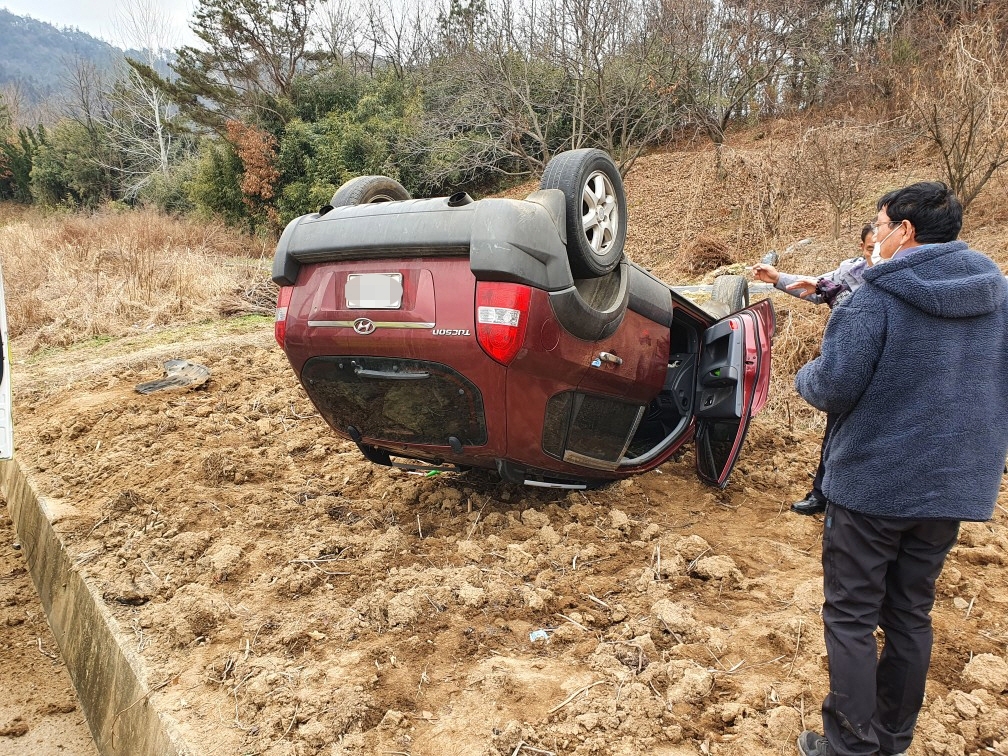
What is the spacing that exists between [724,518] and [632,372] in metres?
1.08

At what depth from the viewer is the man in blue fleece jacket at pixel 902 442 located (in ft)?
6.63

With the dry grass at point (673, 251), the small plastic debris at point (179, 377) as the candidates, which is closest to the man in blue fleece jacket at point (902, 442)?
the dry grass at point (673, 251)

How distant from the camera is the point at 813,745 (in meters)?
2.21

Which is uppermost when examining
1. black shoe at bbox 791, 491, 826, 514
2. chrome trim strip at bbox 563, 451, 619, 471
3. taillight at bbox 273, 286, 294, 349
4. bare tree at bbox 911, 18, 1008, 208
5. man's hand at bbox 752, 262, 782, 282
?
bare tree at bbox 911, 18, 1008, 208

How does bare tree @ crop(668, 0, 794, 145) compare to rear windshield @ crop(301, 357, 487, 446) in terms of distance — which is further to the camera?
bare tree @ crop(668, 0, 794, 145)

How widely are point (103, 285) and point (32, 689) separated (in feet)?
27.6

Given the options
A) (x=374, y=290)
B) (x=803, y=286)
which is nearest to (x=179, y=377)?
(x=374, y=290)

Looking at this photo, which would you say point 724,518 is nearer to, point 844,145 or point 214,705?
point 214,705

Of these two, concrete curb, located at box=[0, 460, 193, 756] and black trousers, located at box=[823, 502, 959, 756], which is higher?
black trousers, located at box=[823, 502, 959, 756]

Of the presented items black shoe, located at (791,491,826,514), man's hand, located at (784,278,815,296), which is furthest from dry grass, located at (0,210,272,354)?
man's hand, located at (784,278,815,296)

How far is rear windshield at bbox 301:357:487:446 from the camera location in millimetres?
3092

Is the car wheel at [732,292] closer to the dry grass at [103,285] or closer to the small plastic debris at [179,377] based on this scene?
the small plastic debris at [179,377]

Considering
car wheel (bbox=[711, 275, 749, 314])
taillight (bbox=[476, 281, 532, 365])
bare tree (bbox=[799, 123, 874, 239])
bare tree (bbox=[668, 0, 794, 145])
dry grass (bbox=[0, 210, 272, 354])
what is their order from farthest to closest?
bare tree (bbox=[668, 0, 794, 145])
bare tree (bbox=[799, 123, 874, 239])
dry grass (bbox=[0, 210, 272, 354])
car wheel (bbox=[711, 275, 749, 314])
taillight (bbox=[476, 281, 532, 365])

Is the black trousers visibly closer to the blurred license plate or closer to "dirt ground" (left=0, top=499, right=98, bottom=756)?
the blurred license plate
